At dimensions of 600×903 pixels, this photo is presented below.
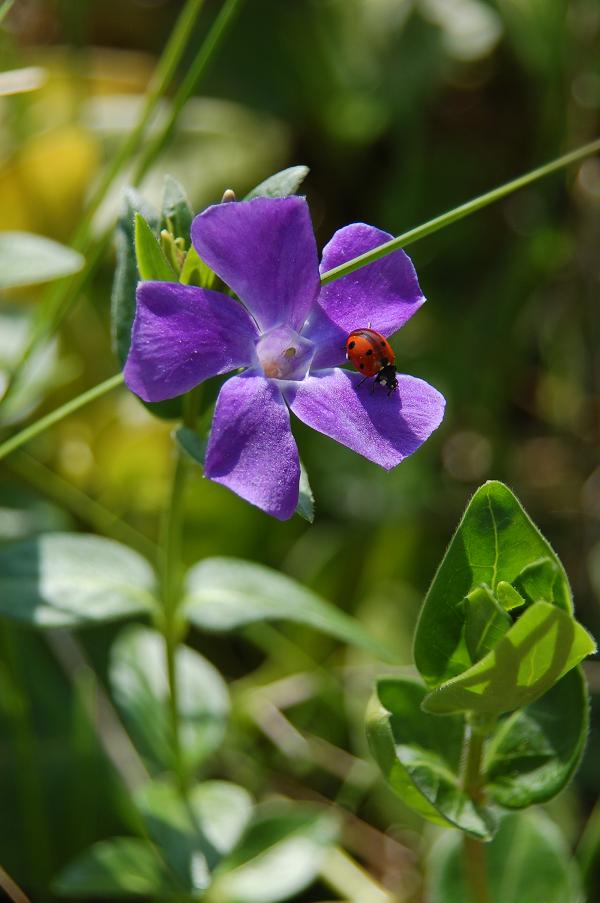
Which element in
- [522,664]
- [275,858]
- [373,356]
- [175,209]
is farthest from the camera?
[275,858]

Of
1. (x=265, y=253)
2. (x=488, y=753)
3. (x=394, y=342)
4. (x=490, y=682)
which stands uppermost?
(x=265, y=253)

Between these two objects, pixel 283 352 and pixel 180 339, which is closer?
pixel 180 339

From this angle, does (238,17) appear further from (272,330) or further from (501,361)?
(272,330)

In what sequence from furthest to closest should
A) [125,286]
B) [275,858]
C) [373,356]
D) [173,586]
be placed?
1. [275,858]
2. [173,586]
3. [125,286]
4. [373,356]

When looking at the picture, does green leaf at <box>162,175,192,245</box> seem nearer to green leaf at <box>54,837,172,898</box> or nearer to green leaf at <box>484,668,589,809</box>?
green leaf at <box>484,668,589,809</box>

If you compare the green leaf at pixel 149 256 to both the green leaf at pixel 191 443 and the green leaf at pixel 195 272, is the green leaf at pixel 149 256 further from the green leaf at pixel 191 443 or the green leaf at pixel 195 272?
the green leaf at pixel 191 443

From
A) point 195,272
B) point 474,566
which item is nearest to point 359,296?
point 195,272

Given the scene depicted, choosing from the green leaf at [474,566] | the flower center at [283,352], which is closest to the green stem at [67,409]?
the flower center at [283,352]

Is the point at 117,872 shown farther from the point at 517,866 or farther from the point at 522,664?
the point at 522,664
